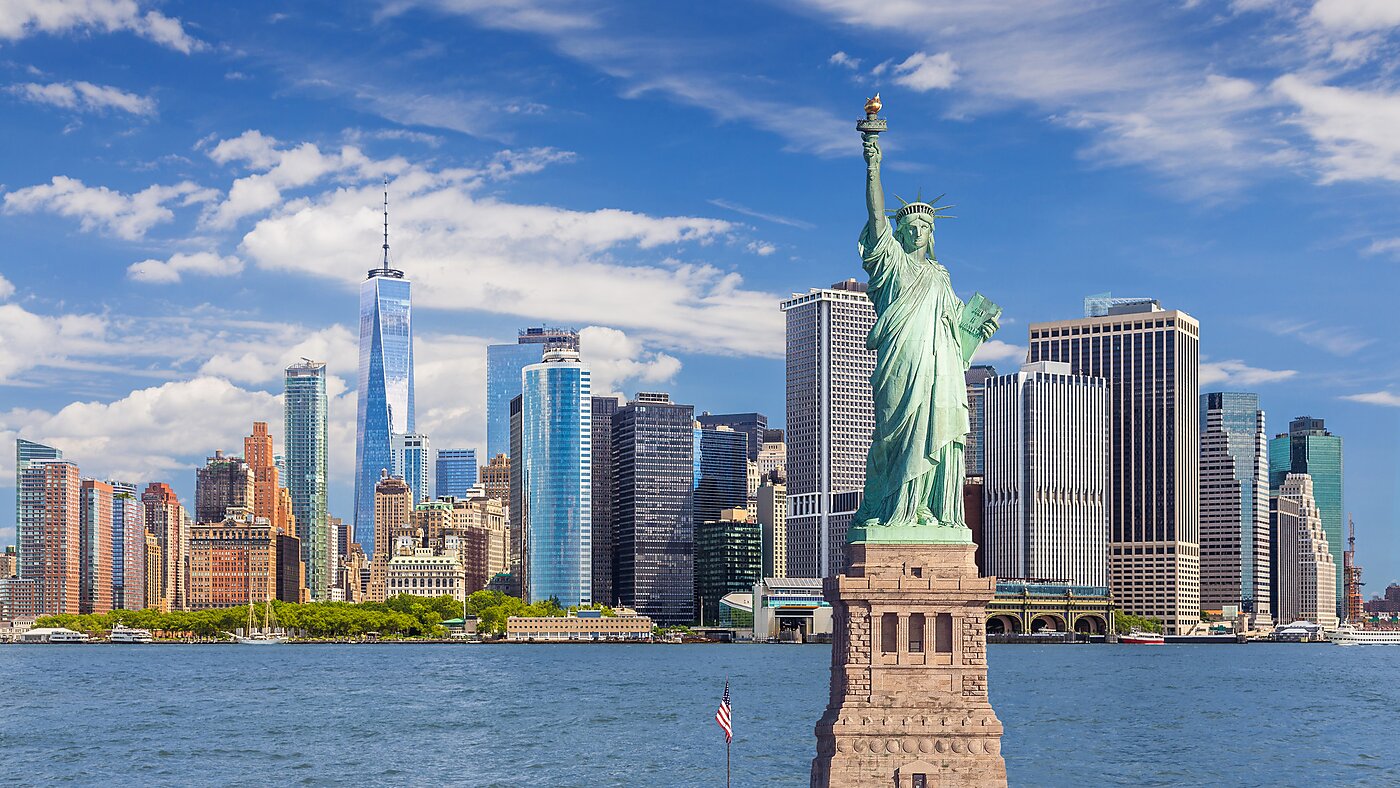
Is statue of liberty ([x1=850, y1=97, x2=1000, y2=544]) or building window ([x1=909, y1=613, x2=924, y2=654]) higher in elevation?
statue of liberty ([x1=850, y1=97, x2=1000, y2=544])

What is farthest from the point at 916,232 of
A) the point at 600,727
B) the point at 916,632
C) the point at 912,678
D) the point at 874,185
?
the point at 600,727

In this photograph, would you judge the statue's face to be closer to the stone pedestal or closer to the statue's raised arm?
the statue's raised arm

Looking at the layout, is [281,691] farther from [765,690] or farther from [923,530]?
[923,530]

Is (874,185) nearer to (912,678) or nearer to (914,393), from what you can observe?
(914,393)

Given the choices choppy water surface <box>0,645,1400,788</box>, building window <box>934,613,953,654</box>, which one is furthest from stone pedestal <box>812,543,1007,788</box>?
choppy water surface <box>0,645,1400,788</box>

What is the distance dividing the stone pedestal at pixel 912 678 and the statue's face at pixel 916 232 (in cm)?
686

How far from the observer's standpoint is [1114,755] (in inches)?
3000

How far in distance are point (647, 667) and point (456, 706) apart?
220 feet

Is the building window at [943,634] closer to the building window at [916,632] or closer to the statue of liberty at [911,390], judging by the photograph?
the building window at [916,632]

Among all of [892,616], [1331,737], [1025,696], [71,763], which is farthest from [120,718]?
[892,616]

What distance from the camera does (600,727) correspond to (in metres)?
91.1

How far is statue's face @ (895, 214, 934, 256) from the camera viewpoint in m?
40.2

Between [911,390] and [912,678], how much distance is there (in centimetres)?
631

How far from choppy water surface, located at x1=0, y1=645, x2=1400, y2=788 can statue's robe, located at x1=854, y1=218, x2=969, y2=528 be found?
2444cm
